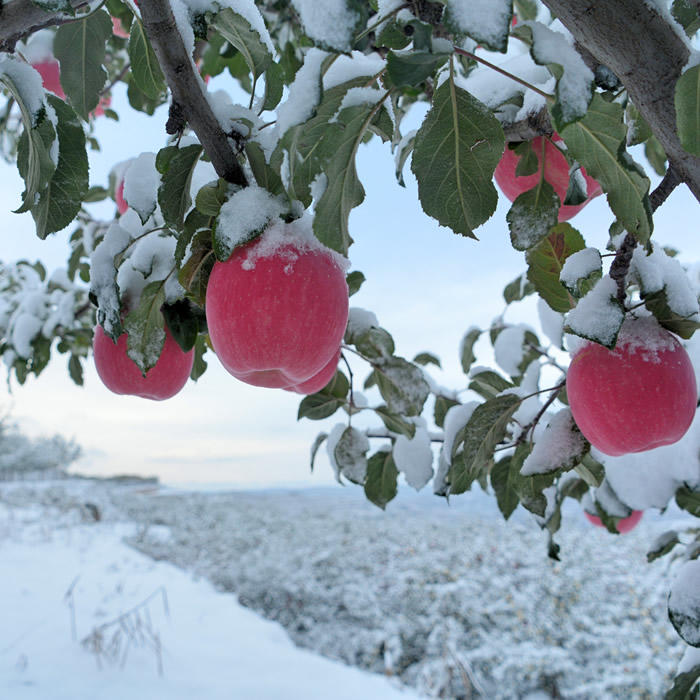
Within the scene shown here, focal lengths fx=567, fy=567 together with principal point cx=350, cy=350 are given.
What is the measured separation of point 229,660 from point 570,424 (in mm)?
2605

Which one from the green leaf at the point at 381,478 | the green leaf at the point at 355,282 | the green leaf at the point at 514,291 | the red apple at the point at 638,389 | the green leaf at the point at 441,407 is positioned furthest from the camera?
the green leaf at the point at 514,291

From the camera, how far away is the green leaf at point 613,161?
0.44m

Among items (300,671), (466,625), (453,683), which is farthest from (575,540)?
(300,671)

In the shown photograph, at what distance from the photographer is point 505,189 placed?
0.83m

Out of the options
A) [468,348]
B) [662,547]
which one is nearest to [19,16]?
[468,348]

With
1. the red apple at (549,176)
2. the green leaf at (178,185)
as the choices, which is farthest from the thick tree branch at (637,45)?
the green leaf at (178,185)

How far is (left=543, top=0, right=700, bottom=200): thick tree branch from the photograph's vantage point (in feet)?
1.23

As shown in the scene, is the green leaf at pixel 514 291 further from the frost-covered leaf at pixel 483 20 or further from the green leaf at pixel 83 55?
the frost-covered leaf at pixel 483 20

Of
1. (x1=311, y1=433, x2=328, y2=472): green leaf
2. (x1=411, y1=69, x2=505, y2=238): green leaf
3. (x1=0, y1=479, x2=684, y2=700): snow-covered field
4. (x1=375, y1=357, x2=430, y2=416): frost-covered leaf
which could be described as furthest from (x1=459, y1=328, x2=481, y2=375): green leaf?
(x1=0, y1=479, x2=684, y2=700): snow-covered field

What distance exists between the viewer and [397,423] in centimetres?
104

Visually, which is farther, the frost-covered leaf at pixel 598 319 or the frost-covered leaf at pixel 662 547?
the frost-covered leaf at pixel 662 547

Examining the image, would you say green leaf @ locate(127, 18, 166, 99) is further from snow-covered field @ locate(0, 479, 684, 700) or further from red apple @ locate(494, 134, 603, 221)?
snow-covered field @ locate(0, 479, 684, 700)

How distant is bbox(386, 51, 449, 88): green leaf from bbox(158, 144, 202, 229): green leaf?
0.97 ft

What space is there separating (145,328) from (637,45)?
0.60m
